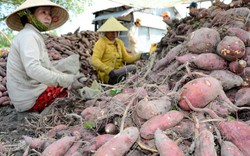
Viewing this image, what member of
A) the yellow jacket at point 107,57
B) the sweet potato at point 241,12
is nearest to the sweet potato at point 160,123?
the sweet potato at point 241,12

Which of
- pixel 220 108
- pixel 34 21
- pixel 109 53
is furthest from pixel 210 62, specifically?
pixel 109 53

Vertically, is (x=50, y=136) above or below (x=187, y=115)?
below

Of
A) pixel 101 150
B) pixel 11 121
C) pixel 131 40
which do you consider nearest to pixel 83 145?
pixel 101 150

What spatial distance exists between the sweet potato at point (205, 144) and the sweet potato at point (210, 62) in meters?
0.65

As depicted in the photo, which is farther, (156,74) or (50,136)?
(156,74)

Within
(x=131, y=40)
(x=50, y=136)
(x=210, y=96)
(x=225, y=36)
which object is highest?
(x=225, y=36)

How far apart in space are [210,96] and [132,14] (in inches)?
391

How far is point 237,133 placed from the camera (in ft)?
4.80

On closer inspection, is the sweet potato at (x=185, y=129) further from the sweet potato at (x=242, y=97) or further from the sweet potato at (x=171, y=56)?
the sweet potato at (x=171, y=56)

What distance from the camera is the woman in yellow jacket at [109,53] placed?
429 cm

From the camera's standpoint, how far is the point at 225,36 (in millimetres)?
2076

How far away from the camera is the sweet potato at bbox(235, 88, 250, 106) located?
5.88ft

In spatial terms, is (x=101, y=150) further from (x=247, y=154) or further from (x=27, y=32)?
(x=27, y=32)

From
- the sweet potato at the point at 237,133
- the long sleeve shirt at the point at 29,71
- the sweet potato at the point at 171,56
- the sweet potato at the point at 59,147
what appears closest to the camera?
the sweet potato at the point at 237,133
